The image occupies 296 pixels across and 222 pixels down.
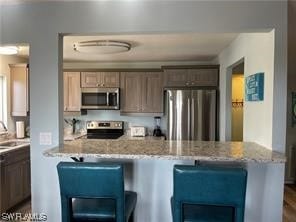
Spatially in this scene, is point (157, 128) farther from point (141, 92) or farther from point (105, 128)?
point (105, 128)

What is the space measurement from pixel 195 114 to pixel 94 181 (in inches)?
113

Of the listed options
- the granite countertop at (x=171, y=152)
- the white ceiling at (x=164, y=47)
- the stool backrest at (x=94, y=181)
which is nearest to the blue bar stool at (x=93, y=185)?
the stool backrest at (x=94, y=181)

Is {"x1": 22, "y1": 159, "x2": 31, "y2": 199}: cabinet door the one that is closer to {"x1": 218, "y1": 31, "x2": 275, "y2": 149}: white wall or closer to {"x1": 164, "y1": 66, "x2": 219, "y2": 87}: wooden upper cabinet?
{"x1": 164, "y1": 66, "x2": 219, "y2": 87}: wooden upper cabinet

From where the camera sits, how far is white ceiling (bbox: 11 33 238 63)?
3.26 m

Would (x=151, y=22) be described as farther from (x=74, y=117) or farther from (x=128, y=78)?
(x=74, y=117)

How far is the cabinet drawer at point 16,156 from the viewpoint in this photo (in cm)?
333

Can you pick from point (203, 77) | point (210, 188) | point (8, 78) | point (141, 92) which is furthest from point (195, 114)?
point (8, 78)

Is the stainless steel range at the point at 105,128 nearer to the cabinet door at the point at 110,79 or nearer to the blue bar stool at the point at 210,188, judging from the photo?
the cabinet door at the point at 110,79

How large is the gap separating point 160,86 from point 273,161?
3.17 m

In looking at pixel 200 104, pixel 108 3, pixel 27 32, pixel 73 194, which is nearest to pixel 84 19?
pixel 108 3

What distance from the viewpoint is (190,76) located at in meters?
4.64

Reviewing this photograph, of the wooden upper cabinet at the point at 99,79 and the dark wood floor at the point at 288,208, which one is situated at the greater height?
the wooden upper cabinet at the point at 99,79

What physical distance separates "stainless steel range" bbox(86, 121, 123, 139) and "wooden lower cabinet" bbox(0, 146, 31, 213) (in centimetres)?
150

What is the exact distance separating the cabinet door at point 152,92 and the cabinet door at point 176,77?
0.81 feet
